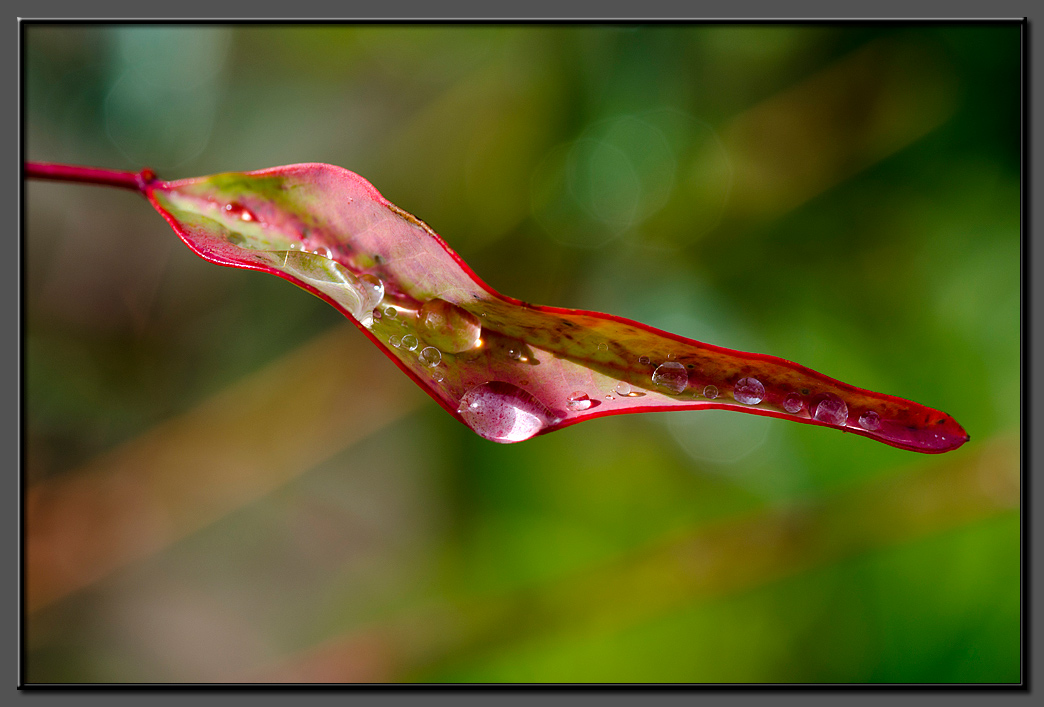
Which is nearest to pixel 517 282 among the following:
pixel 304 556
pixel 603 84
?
pixel 603 84

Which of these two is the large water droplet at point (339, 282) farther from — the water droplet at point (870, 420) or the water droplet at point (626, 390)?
the water droplet at point (870, 420)

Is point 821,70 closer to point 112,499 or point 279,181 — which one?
point 279,181

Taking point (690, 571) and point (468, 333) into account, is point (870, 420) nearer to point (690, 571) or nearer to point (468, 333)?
point (468, 333)

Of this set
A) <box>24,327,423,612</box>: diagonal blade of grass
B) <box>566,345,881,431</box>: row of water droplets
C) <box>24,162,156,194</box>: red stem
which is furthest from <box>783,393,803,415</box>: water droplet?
<box>24,327,423,612</box>: diagonal blade of grass

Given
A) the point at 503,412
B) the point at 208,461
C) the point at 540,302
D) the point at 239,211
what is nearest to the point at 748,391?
the point at 503,412

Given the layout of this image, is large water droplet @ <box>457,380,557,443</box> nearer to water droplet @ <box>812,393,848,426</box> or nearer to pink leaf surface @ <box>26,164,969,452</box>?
pink leaf surface @ <box>26,164,969,452</box>
